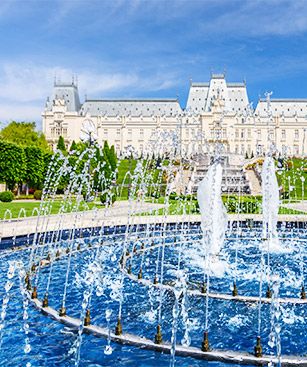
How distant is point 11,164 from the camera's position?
3503cm

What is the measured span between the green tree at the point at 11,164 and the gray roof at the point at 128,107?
52.0 m

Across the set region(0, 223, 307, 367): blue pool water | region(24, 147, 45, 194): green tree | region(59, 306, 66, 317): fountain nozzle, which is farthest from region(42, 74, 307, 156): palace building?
region(59, 306, 66, 317): fountain nozzle

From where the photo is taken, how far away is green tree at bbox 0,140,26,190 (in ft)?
113

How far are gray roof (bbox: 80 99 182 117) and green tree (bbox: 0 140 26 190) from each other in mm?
51992

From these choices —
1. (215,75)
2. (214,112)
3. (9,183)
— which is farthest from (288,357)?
(215,75)

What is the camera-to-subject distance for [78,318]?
6.84m

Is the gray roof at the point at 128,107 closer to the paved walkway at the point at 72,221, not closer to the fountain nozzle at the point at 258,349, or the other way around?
the paved walkway at the point at 72,221

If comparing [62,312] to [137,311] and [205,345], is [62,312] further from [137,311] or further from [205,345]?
[205,345]

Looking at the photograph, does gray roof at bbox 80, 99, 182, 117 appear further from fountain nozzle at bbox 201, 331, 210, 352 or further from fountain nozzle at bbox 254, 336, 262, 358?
fountain nozzle at bbox 254, 336, 262, 358

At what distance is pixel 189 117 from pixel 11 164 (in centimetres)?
5311

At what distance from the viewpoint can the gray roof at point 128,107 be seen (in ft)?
283

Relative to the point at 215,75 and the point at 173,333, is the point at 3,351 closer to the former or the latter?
the point at 173,333

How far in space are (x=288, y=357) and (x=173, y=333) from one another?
5.02ft

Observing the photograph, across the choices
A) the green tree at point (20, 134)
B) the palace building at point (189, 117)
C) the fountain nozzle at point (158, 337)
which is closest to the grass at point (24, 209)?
the fountain nozzle at point (158, 337)
